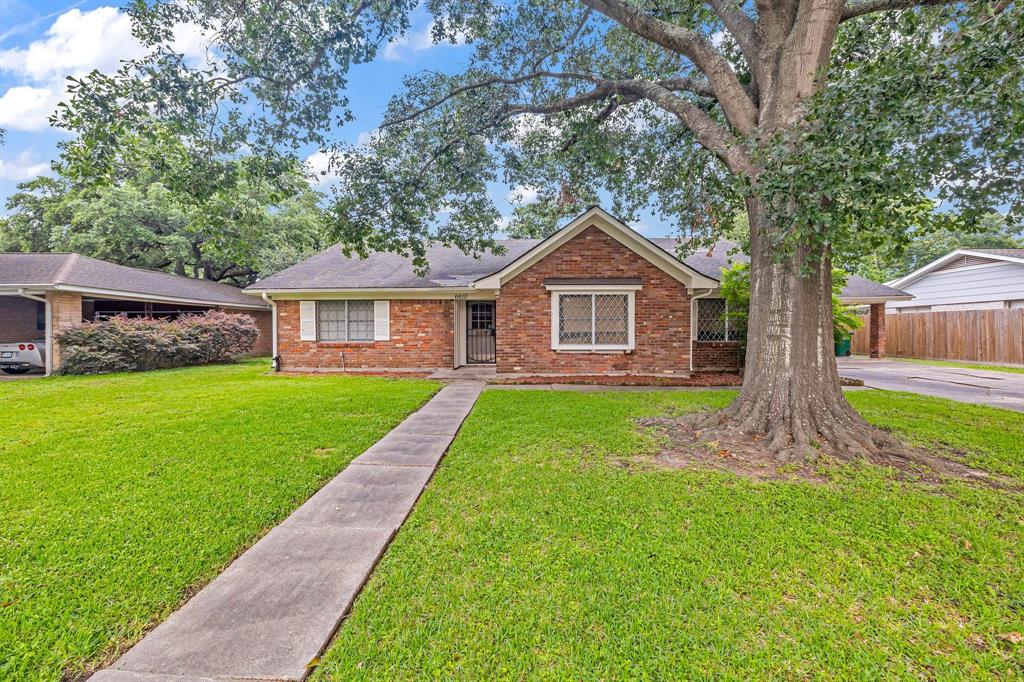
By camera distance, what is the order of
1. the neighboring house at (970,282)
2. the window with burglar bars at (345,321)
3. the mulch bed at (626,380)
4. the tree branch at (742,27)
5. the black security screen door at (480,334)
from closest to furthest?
the tree branch at (742,27) < the mulch bed at (626,380) < the window with burglar bars at (345,321) < the black security screen door at (480,334) < the neighboring house at (970,282)

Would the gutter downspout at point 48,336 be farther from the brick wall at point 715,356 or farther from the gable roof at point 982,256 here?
the gable roof at point 982,256

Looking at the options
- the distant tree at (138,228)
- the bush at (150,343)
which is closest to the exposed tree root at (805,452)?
the distant tree at (138,228)

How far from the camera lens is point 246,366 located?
47.5 feet

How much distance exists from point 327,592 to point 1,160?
18496 millimetres

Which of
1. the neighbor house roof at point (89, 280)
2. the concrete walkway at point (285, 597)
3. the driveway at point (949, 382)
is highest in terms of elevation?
the neighbor house roof at point (89, 280)

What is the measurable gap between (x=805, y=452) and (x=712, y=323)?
8.56 m

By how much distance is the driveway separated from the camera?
27.5 ft

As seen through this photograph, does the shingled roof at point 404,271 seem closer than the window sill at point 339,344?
Yes

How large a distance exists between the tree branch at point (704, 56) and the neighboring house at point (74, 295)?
15.5 meters

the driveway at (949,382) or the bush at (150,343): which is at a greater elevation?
the bush at (150,343)

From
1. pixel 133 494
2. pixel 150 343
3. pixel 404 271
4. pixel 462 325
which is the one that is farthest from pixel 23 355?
pixel 133 494

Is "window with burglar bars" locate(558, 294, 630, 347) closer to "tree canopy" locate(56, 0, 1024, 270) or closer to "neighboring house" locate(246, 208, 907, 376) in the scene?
"neighboring house" locate(246, 208, 907, 376)

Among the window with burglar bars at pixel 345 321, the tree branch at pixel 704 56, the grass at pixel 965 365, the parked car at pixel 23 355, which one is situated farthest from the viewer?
the window with burglar bars at pixel 345 321

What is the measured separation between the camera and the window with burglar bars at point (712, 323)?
12.6 m
